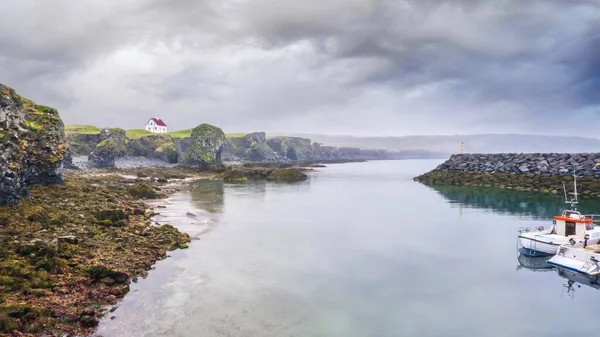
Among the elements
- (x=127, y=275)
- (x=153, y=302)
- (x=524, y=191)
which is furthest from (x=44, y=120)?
(x=524, y=191)

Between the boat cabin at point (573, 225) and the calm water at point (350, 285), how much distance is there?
13.5ft

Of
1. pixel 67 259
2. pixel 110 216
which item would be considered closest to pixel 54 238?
pixel 67 259

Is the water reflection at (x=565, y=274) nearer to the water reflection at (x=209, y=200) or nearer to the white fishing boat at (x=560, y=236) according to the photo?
the white fishing boat at (x=560, y=236)

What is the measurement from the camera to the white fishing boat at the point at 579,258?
2500 centimetres

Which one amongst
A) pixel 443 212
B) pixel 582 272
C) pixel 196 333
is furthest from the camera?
pixel 443 212

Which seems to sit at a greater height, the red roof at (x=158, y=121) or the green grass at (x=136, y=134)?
the red roof at (x=158, y=121)

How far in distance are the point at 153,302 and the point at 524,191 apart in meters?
76.9

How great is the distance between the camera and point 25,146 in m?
33.7

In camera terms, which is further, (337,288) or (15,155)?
(15,155)

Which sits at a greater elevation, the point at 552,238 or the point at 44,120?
the point at 44,120

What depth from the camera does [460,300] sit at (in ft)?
68.2

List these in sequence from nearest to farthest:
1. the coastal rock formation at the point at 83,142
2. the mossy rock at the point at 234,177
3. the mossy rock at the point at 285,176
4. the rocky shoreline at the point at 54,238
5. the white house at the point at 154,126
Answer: the rocky shoreline at the point at 54,238, the mossy rock at the point at 234,177, the mossy rock at the point at 285,176, the coastal rock formation at the point at 83,142, the white house at the point at 154,126

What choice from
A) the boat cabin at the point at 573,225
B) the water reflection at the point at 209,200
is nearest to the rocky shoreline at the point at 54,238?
the water reflection at the point at 209,200

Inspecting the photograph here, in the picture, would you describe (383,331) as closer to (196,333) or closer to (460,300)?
(460,300)
